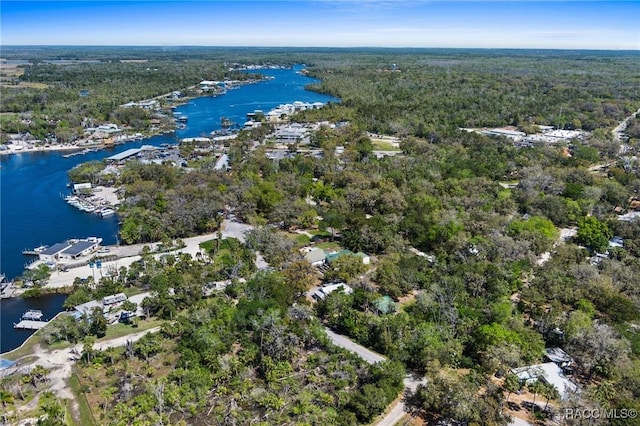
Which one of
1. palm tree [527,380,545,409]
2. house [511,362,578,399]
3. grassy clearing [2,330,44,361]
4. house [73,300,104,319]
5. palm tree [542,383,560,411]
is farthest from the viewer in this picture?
Answer: house [73,300,104,319]

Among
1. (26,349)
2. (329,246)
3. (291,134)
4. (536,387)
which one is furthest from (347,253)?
(291,134)

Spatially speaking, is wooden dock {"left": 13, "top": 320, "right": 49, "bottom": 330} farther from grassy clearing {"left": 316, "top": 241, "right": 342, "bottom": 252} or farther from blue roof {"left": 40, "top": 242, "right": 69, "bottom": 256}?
grassy clearing {"left": 316, "top": 241, "right": 342, "bottom": 252}

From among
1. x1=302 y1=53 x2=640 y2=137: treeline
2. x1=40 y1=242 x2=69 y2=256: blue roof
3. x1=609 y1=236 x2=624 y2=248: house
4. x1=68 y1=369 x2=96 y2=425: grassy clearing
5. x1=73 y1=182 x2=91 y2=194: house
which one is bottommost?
x1=68 y1=369 x2=96 y2=425: grassy clearing

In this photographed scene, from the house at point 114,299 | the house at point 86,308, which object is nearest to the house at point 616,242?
the house at point 114,299

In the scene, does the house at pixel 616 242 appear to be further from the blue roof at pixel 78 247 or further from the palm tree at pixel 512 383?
the blue roof at pixel 78 247

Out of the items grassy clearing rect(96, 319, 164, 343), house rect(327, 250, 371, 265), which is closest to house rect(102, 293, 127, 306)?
grassy clearing rect(96, 319, 164, 343)

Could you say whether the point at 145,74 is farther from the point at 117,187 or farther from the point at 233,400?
the point at 233,400

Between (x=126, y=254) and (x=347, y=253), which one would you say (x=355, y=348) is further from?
(x=126, y=254)

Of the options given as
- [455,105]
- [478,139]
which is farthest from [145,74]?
[478,139]
